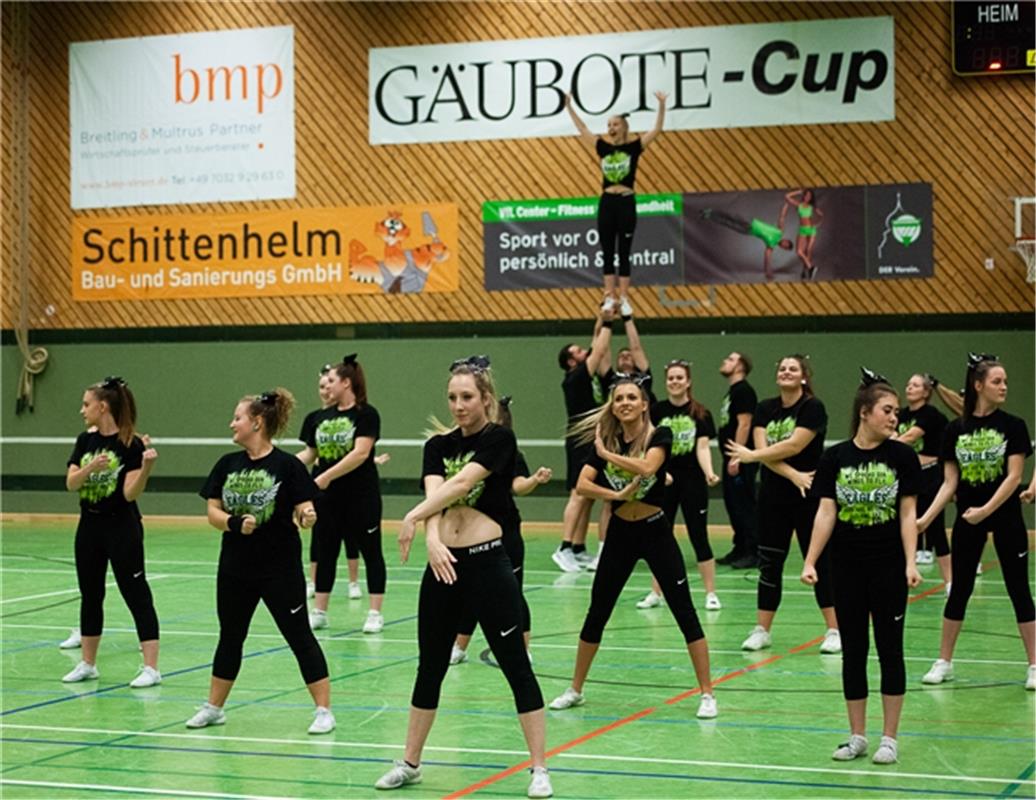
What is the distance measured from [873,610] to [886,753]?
0.71 m

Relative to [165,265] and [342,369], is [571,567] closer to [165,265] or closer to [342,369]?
[342,369]

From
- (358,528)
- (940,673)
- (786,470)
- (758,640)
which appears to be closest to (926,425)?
(758,640)

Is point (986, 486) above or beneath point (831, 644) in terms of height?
above

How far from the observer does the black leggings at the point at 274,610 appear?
808 centimetres

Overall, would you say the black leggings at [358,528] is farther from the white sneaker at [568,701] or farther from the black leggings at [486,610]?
the black leggings at [486,610]

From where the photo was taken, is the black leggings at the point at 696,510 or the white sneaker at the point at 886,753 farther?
the black leggings at the point at 696,510

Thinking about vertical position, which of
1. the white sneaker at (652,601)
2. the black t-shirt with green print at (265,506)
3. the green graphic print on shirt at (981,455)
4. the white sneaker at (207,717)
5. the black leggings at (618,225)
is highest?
the black leggings at (618,225)

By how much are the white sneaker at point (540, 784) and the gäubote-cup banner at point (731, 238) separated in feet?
44.4

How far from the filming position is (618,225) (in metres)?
15.7

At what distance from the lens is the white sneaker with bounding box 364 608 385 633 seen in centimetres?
1169

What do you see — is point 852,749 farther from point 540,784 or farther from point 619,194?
point 619,194

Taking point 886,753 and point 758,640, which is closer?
point 886,753

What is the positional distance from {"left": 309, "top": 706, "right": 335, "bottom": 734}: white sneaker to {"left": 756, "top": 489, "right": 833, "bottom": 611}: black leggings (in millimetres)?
3574

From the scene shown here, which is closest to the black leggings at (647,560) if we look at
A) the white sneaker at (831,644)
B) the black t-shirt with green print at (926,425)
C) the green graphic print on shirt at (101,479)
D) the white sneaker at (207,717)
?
the white sneaker at (207,717)
